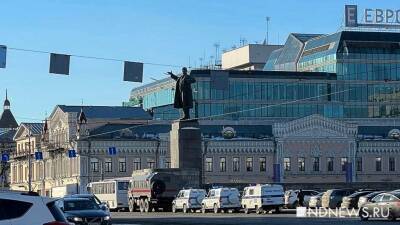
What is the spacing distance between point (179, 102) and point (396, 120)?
2294 inches

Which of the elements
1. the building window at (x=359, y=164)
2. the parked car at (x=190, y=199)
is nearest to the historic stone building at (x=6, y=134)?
the building window at (x=359, y=164)

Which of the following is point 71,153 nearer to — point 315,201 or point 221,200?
point 221,200

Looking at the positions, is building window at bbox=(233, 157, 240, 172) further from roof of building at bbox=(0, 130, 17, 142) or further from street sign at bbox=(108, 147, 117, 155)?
roof of building at bbox=(0, 130, 17, 142)

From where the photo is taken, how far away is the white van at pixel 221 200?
6022 centimetres

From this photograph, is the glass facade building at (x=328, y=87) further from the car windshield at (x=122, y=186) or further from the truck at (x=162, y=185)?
the truck at (x=162, y=185)

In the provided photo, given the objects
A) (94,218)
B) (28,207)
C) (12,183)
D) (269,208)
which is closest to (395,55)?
(12,183)

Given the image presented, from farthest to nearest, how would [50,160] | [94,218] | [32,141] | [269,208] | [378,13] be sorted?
[378,13] < [32,141] < [50,160] < [269,208] < [94,218]

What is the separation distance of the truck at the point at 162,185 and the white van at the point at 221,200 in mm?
3986

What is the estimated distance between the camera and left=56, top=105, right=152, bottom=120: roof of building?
370ft

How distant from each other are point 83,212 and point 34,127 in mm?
98994

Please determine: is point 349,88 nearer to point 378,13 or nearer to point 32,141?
point 378,13

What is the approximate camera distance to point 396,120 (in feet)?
389

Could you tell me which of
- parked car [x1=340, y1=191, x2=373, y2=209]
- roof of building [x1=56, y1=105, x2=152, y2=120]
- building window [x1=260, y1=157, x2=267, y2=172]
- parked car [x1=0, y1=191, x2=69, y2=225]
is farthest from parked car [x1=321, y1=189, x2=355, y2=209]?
roof of building [x1=56, y1=105, x2=152, y2=120]

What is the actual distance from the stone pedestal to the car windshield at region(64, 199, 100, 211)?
103ft
